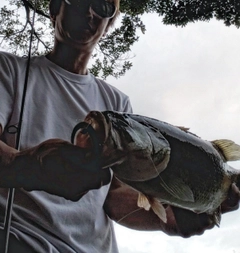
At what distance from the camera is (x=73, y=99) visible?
81cm

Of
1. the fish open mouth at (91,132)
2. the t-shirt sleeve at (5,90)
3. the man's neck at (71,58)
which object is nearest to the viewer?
the fish open mouth at (91,132)

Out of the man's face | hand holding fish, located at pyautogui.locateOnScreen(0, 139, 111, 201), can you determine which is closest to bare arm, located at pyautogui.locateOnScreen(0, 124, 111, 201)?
hand holding fish, located at pyautogui.locateOnScreen(0, 139, 111, 201)

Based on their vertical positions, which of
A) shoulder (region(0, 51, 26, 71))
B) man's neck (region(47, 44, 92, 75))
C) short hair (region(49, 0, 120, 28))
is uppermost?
short hair (region(49, 0, 120, 28))

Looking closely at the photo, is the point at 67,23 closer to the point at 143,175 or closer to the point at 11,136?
the point at 11,136

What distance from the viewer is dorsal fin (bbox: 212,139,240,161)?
796 mm

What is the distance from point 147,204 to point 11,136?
0.74 feet

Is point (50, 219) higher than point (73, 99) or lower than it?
lower

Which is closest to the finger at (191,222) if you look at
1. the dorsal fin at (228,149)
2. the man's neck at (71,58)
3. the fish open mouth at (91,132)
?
the dorsal fin at (228,149)

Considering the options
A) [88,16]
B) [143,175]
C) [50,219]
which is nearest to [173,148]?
[143,175]

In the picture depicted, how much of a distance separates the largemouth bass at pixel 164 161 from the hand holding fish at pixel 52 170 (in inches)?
0.8

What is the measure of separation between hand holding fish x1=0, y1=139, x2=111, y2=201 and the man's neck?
277 millimetres

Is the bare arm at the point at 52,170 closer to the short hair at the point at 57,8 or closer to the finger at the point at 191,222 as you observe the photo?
the finger at the point at 191,222

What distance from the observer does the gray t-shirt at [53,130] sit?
0.67 meters

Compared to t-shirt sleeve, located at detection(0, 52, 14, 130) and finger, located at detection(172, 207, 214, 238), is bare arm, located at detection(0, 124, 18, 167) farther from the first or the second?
finger, located at detection(172, 207, 214, 238)
